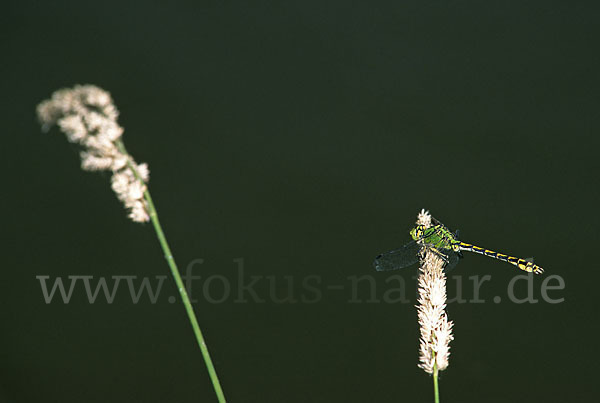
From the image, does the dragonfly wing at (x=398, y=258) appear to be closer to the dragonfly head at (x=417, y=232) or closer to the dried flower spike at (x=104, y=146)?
the dragonfly head at (x=417, y=232)

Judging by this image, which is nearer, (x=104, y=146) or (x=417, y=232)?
(x=104, y=146)

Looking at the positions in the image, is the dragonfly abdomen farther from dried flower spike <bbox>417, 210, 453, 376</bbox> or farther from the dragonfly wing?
dried flower spike <bbox>417, 210, 453, 376</bbox>

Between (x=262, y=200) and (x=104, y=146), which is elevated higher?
(x=262, y=200)

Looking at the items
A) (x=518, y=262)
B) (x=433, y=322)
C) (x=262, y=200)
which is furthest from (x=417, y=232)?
(x=262, y=200)

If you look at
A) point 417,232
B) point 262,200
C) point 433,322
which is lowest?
point 433,322

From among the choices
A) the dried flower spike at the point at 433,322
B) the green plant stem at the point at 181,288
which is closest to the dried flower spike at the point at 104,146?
the green plant stem at the point at 181,288

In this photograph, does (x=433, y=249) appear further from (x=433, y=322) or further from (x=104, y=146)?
(x=104, y=146)

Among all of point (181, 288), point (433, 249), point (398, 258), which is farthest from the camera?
point (398, 258)

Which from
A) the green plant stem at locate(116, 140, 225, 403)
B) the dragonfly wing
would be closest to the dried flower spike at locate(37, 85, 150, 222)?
the green plant stem at locate(116, 140, 225, 403)
